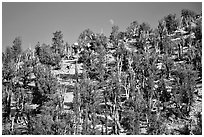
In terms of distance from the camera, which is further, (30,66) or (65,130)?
(30,66)

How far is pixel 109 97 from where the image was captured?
50.1 meters

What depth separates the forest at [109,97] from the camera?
1673 inches

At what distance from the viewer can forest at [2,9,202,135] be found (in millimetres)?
42500

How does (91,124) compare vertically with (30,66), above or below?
below

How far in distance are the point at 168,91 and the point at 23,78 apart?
3554cm

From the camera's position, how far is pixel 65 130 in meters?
40.3

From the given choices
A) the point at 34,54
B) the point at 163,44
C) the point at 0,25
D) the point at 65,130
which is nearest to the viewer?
the point at 0,25

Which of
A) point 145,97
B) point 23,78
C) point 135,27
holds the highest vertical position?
point 135,27

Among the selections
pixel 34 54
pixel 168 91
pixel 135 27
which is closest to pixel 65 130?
pixel 168 91

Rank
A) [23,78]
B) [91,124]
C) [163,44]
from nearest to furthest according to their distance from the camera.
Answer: [91,124] < [23,78] < [163,44]

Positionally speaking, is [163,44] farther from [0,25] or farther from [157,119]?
[0,25]

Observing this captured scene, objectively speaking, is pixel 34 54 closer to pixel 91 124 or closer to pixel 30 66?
pixel 30 66

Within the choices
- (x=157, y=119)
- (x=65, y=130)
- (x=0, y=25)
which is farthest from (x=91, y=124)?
(x=0, y=25)

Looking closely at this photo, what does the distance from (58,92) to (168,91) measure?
2309cm
